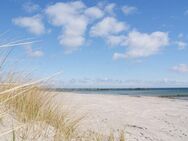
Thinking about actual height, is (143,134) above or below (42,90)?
below

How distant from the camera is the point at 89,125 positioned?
494 cm

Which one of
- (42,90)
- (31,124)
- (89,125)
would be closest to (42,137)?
(31,124)

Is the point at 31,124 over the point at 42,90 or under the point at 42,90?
under

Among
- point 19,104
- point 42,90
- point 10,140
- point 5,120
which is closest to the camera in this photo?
point 10,140

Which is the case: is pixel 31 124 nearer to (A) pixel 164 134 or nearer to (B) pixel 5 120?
(B) pixel 5 120

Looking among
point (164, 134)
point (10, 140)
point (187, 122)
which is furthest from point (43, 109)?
point (187, 122)

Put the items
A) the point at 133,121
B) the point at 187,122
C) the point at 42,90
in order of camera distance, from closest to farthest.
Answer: the point at 42,90
the point at 133,121
the point at 187,122

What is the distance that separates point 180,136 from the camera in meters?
5.37

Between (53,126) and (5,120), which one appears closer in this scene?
(5,120)

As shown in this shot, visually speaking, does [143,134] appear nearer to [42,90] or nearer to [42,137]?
[42,90]

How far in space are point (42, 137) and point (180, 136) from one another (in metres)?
2.75

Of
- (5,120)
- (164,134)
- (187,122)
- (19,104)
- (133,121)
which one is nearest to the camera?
(5,120)

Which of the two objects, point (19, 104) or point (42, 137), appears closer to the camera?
point (42, 137)

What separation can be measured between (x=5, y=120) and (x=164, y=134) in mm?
2770
